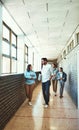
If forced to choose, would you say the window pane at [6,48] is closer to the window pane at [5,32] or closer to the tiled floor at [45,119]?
the window pane at [5,32]

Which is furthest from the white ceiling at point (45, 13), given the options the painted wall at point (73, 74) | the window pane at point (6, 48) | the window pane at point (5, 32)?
the painted wall at point (73, 74)

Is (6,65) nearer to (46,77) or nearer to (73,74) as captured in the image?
(46,77)

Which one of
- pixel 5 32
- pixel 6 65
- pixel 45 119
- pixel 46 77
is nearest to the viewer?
pixel 45 119

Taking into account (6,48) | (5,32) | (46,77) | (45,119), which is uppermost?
(5,32)

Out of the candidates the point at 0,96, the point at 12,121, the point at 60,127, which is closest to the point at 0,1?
the point at 0,96

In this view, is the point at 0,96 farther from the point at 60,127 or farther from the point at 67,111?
the point at 67,111

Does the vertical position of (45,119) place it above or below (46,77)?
below

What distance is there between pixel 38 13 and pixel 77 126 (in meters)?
3.52

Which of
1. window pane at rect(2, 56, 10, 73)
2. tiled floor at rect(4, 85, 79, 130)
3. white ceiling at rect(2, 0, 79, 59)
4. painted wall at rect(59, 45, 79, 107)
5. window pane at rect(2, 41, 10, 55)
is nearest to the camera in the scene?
tiled floor at rect(4, 85, 79, 130)

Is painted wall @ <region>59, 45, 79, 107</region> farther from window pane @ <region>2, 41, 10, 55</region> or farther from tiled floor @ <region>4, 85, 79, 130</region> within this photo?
window pane @ <region>2, 41, 10, 55</region>

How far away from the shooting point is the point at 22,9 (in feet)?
16.8

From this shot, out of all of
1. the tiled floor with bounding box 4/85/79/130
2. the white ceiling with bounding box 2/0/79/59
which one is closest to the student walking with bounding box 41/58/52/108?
the tiled floor with bounding box 4/85/79/130

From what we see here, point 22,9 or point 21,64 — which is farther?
point 21,64

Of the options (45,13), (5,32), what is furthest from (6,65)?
(45,13)
